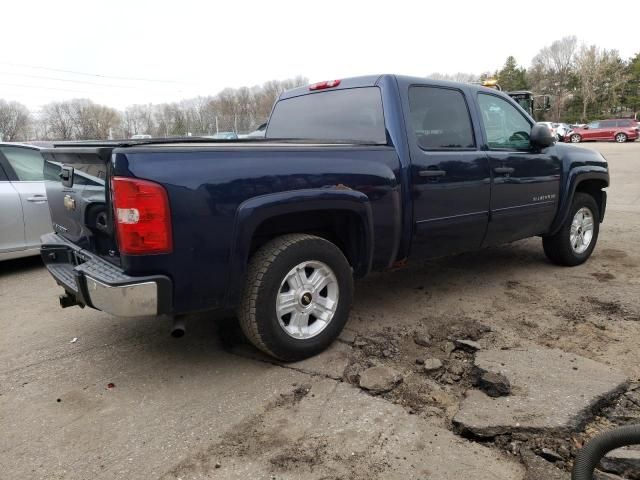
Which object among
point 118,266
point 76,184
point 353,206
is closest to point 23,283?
point 76,184

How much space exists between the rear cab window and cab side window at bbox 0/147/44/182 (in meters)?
3.08

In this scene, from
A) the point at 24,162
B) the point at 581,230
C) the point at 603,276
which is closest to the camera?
the point at 603,276

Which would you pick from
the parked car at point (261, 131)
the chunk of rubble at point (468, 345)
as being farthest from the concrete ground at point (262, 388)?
the parked car at point (261, 131)

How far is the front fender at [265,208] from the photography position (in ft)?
9.57

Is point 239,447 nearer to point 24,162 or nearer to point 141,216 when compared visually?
point 141,216

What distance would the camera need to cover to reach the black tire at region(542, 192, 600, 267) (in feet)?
17.9

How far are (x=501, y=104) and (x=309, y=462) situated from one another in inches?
152

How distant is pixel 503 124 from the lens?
4801mm

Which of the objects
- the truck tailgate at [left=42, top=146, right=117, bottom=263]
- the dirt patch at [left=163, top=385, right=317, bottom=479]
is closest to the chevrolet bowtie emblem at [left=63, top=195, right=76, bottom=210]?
the truck tailgate at [left=42, top=146, right=117, bottom=263]

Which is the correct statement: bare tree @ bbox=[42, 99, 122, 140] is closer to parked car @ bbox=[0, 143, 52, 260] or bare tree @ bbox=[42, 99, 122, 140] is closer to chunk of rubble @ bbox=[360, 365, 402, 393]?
parked car @ bbox=[0, 143, 52, 260]

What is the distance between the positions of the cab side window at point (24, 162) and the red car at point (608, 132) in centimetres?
3819

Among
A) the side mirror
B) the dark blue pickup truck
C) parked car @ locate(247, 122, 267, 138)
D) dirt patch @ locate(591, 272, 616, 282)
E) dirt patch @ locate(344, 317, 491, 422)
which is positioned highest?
parked car @ locate(247, 122, 267, 138)

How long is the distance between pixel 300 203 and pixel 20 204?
4155 millimetres

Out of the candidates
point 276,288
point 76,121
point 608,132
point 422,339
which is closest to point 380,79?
point 276,288
